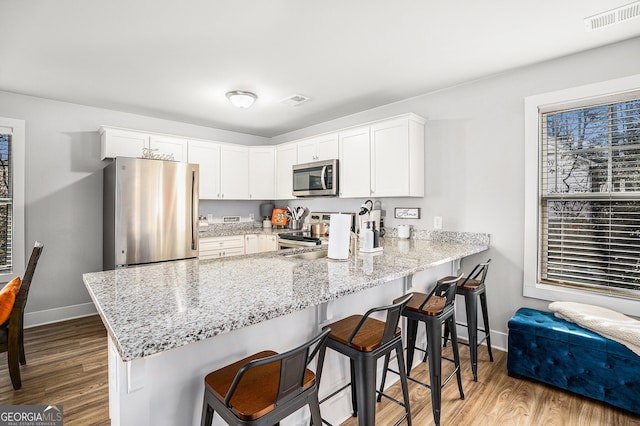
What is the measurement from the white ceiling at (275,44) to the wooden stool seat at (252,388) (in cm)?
194

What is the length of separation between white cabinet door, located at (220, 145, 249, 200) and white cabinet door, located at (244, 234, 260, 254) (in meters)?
0.62

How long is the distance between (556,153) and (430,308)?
1840 mm

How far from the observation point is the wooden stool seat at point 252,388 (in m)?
1.02

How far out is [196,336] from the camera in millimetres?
948

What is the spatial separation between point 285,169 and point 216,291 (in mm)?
3453

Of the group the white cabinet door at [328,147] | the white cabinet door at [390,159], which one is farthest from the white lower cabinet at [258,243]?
the white cabinet door at [390,159]

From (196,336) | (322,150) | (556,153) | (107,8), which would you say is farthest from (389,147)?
(196,336)

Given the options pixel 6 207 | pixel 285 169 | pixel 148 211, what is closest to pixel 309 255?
pixel 148 211

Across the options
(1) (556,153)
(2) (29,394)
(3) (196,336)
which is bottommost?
(2) (29,394)

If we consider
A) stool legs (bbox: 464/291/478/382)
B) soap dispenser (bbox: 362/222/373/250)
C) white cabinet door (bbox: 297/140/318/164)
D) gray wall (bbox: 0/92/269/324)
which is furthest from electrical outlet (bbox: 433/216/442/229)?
gray wall (bbox: 0/92/269/324)

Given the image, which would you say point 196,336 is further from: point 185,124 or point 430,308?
point 185,124

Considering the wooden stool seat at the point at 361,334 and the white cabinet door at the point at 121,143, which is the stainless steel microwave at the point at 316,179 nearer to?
the white cabinet door at the point at 121,143

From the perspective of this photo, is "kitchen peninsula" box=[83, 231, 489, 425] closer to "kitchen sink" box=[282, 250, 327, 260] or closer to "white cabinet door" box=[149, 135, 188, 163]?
"kitchen sink" box=[282, 250, 327, 260]

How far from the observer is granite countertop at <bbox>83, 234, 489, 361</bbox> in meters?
0.96
